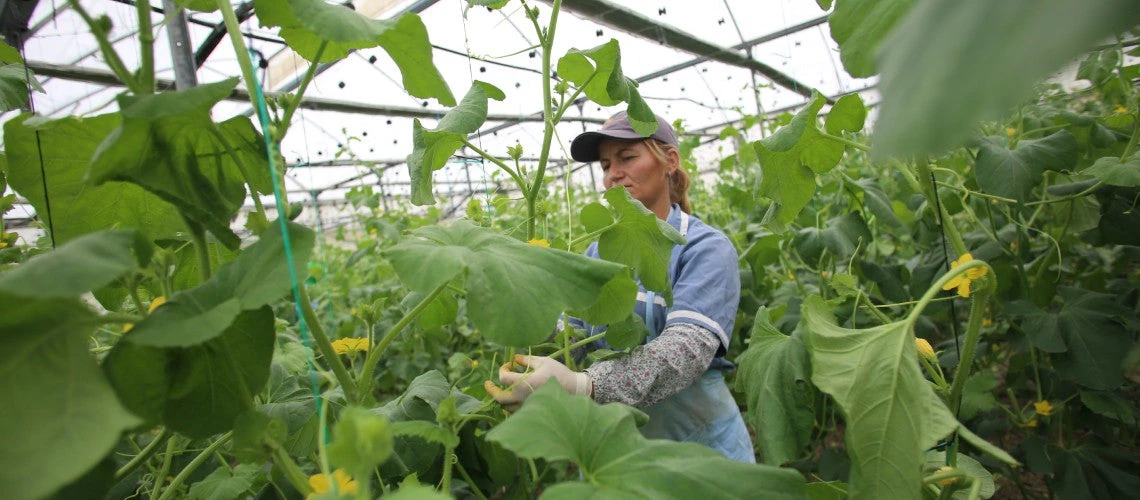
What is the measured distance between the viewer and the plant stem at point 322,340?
618 millimetres

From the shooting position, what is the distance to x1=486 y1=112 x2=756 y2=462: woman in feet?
3.46

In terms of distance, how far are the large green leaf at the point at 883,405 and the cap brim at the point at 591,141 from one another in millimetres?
891

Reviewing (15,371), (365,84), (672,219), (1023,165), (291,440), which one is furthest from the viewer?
(365,84)

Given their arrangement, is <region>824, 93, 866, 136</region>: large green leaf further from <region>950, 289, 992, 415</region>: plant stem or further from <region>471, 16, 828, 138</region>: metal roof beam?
<region>471, 16, 828, 138</region>: metal roof beam

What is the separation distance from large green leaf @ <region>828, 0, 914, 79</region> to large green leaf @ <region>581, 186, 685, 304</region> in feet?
1.18

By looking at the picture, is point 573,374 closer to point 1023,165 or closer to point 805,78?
point 1023,165

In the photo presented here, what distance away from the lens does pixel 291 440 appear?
2.92 feet

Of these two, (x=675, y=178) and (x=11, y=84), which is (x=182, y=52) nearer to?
(x=11, y=84)

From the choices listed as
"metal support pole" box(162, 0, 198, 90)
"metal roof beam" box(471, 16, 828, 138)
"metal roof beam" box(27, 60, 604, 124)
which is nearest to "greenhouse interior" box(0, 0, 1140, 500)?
"metal support pole" box(162, 0, 198, 90)

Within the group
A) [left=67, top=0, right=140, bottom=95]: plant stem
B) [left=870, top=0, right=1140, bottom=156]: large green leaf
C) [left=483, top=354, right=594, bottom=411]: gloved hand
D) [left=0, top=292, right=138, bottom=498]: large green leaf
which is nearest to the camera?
[left=870, top=0, right=1140, bottom=156]: large green leaf

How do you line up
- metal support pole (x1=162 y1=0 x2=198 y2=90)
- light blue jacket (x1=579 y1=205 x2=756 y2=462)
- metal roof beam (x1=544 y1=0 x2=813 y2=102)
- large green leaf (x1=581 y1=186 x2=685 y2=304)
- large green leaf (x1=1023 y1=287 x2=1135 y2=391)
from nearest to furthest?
large green leaf (x1=581 y1=186 x2=685 y2=304)
light blue jacket (x1=579 y1=205 x2=756 y2=462)
large green leaf (x1=1023 y1=287 x2=1135 y2=391)
metal support pole (x1=162 y1=0 x2=198 y2=90)
metal roof beam (x1=544 y1=0 x2=813 y2=102)

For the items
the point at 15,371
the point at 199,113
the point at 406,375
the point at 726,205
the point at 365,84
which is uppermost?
the point at 365,84

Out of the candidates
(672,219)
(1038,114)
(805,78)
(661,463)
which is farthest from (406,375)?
(805,78)

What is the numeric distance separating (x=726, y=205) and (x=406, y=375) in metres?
2.11
